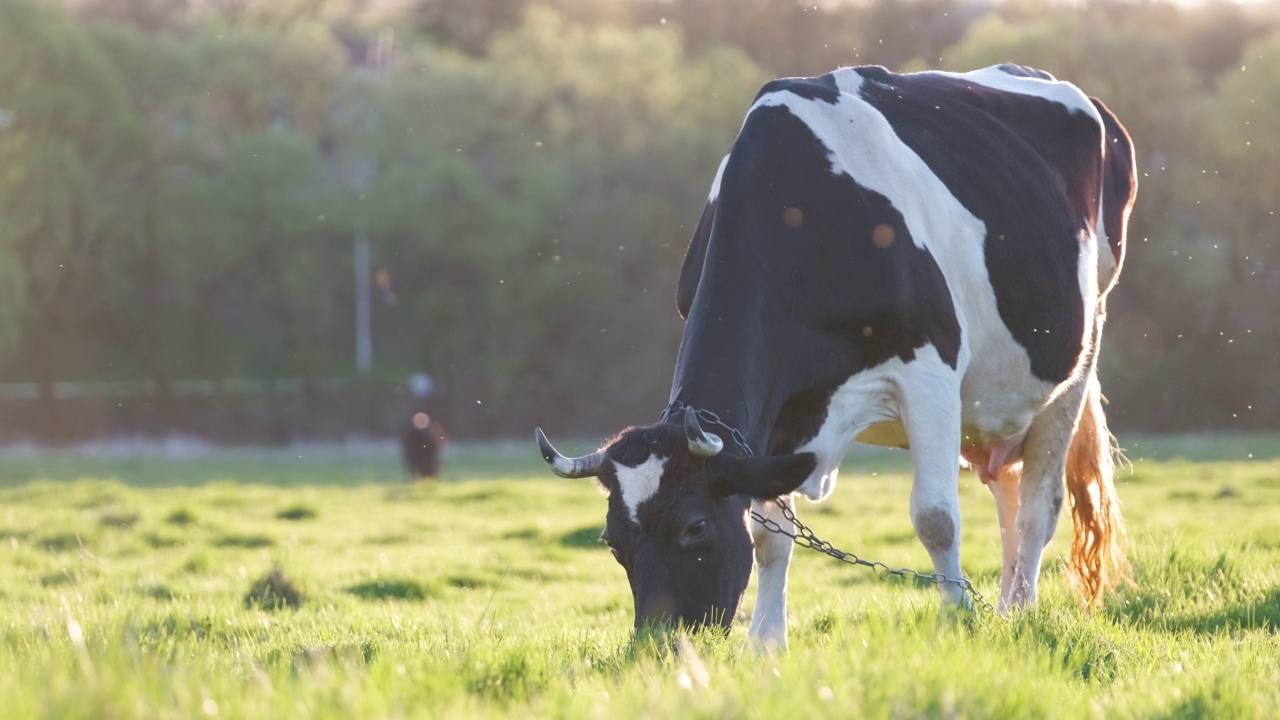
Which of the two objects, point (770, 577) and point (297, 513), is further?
point (297, 513)

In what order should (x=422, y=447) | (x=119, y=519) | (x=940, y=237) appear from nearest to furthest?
(x=940, y=237)
(x=119, y=519)
(x=422, y=447)

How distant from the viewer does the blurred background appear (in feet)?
127

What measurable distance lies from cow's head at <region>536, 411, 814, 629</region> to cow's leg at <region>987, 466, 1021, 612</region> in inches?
112

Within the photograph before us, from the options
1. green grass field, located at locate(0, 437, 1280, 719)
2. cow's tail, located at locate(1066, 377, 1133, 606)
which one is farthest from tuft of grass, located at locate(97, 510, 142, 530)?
cow's tail, located at locate(1066, 377, 1133, 606)

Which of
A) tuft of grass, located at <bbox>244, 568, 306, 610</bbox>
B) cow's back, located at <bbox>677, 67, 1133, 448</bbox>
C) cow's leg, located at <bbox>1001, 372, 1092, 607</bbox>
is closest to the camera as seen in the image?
cow's back, located at <bbox>677, 67, 1133, 448</bbox>

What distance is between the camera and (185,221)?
133 feet

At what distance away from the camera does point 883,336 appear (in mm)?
6203

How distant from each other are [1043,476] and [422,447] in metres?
17.7

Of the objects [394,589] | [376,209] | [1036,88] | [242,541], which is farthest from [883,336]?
[376,209]

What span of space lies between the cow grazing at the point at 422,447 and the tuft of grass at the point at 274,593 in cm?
1591

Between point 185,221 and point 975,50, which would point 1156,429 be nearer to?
point 975,50

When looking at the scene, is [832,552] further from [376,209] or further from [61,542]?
[376,209]

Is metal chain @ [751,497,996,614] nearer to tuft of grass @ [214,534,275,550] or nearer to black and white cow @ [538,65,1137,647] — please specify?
black and white cow @ [538,65,1137,647]

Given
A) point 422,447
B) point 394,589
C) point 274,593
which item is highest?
point 274,593
